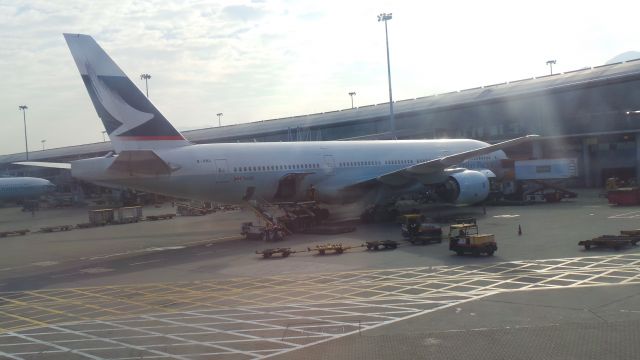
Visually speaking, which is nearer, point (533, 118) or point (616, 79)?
point (616, 79)

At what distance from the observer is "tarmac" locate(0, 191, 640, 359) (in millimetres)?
9367

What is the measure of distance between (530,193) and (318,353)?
107ft

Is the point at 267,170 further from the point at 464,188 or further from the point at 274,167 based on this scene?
the point at 464,188

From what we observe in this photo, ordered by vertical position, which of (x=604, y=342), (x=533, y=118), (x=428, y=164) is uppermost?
(x=533, y=118)

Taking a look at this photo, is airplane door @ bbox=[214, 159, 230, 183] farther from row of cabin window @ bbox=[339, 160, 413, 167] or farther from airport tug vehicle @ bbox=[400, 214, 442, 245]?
airport tug vehicle @ bbox=[400, 214, 442, 245]

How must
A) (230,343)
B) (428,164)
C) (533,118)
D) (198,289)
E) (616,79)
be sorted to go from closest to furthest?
(230,343) < (198,289) < (428,164) < (616,79) < (533,118)

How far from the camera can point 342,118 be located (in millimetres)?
66750

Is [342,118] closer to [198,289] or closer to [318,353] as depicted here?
[198,289]

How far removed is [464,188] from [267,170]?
1008 centimetres

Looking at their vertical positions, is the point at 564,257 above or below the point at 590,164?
below

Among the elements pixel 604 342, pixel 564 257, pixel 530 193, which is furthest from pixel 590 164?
pixel 604 342

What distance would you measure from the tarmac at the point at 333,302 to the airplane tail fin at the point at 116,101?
4569 millimetres

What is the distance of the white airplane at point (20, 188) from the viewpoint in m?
62.4

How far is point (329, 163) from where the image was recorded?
100 ft
